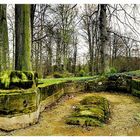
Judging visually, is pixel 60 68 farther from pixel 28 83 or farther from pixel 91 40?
pixel 28 83

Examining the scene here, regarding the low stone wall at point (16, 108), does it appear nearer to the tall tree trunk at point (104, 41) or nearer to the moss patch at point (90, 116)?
the moss patch at point (90, 116)

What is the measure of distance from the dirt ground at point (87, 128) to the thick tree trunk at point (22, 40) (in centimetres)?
163

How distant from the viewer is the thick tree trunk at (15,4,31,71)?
9.09m

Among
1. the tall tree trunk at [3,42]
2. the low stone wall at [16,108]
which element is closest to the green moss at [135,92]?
the tall tree trunk at [3,42]

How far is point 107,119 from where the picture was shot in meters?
7.72

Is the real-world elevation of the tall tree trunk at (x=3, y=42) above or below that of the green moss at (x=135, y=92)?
above

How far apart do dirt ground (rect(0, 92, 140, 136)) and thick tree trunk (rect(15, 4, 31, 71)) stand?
1.63 meters

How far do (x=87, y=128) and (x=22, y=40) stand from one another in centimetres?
374

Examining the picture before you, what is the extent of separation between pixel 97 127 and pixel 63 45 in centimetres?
2104

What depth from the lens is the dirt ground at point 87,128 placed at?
21.6 ft

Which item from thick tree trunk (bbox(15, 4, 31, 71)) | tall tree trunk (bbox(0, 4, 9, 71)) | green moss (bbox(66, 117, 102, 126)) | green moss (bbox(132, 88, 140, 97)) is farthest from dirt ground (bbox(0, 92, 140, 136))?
tall tree trunk (bbox(0, 4, 9, 71))

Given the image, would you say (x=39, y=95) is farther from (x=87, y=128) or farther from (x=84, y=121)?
(x=87, y=128)

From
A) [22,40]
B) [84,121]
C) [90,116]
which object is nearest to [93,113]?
[90,116]

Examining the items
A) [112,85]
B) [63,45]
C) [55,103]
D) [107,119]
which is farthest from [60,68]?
[107,119]
